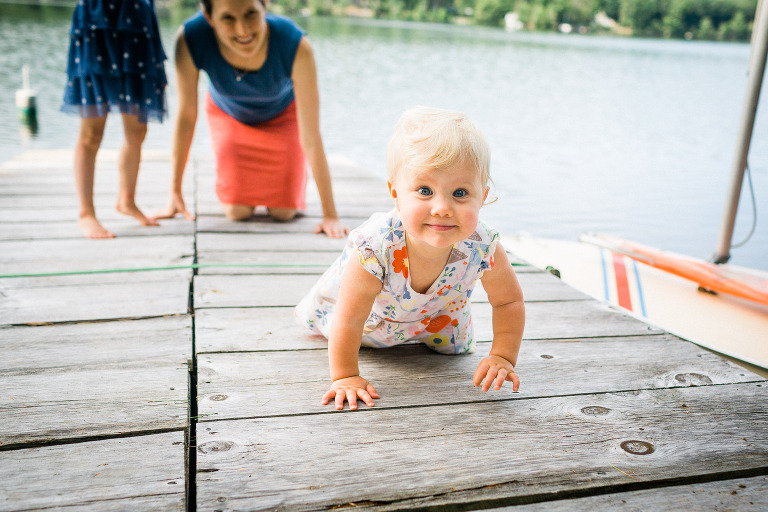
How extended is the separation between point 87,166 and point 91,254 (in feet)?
1.54

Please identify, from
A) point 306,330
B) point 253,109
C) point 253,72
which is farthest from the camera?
point 253,109

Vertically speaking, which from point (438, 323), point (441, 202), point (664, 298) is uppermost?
point (441, 202)

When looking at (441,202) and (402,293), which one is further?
(402,293)

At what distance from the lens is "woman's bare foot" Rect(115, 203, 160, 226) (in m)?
2.56

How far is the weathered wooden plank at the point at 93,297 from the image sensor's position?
1721mm

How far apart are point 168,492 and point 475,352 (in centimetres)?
84

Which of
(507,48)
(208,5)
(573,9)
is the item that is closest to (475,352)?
(208,5)

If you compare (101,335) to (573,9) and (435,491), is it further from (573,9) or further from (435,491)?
(573,9)

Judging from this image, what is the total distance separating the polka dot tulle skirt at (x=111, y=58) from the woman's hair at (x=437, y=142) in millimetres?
1641

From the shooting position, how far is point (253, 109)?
114 inches

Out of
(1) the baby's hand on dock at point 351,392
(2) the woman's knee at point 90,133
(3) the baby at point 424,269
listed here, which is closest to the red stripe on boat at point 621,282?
(3) the baby at point 424,269

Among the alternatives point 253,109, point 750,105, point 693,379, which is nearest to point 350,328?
point 693,379

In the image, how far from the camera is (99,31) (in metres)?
2.41

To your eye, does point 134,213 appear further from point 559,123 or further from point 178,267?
point 559,123
